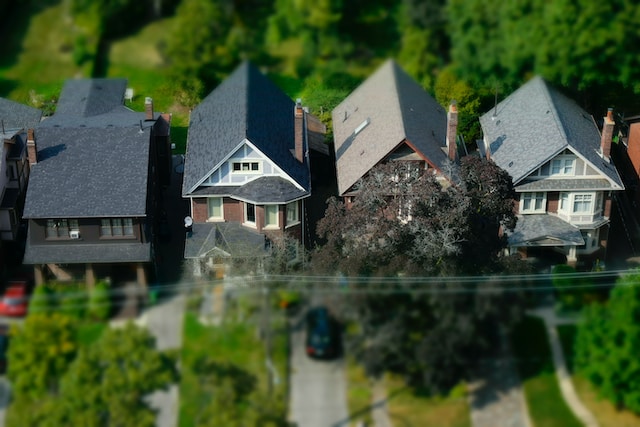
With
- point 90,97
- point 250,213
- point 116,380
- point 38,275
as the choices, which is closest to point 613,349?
point 116,380

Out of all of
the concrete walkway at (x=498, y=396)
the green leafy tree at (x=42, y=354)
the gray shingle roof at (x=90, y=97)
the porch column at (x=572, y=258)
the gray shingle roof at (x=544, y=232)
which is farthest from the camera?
the gray shingle roof at (x=90, y=97)

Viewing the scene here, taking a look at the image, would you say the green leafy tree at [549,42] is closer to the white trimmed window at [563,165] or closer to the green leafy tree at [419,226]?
the white trimmed window at [563,165]

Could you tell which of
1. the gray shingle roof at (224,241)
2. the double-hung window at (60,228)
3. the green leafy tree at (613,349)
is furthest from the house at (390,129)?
the green leafy tree at (613,349)

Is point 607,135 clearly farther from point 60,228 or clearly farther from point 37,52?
point 37,52

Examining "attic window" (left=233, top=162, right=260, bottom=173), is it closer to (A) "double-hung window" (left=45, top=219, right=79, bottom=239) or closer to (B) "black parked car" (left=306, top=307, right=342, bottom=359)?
(A) "double-hung window" (left=45, top=219, right=79, bottom=239)

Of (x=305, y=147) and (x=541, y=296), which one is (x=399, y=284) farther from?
(x=305, y=147)

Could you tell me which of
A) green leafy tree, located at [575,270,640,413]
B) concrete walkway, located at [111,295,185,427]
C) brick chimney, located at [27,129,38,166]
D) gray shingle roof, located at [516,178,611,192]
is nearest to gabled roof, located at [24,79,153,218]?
brick chimney, located at [27,129,38,166]

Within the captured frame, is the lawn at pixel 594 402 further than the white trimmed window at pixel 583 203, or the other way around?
the white trimmed window at pixel 583 203
